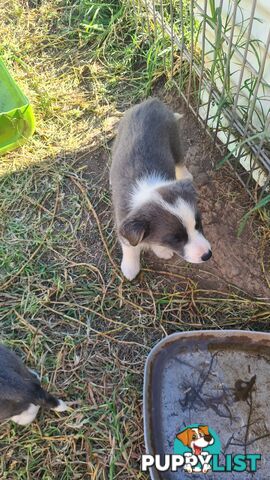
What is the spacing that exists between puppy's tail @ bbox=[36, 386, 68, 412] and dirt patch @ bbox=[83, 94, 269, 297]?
0.99m

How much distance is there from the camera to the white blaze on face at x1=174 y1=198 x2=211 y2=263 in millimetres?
2250

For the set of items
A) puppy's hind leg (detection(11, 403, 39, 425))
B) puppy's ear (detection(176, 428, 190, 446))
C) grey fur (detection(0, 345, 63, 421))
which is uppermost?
puppy's ear (detection(176, 428, 190, 446))

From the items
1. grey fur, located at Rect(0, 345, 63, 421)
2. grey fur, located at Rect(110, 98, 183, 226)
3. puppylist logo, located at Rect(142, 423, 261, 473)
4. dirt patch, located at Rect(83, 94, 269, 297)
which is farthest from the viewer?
dirt patch, located at Rect(83, 94, 269, 297)

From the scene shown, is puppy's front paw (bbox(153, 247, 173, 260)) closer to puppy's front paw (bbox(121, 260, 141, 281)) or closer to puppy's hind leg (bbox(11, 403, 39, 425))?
puppy's front paw (bbox(121, 260, 141, 281))

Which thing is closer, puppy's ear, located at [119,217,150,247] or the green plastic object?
puppy's ear, located at [119,217,150,247]

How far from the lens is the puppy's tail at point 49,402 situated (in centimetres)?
220

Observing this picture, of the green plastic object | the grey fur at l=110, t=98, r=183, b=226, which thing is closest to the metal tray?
the grey fur at l=110, t=98, r=183, b=226

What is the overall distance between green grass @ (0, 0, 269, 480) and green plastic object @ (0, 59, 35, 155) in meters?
0.10

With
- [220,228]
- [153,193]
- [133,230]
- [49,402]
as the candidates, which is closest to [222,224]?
[220,228]

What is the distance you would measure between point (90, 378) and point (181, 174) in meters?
1.40

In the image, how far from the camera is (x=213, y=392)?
2.39m

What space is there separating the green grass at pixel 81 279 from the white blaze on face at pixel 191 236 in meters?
0.50

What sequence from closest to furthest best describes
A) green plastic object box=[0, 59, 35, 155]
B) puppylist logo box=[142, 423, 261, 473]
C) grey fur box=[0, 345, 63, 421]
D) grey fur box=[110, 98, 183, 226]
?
grey fur box=[0, 345, 63, 421] < puppylist logo box=[142, 423, 261, 473] < grey fur box=[110, 98, 183, 226] < green plastic object box=[0, 59, 35, 155]

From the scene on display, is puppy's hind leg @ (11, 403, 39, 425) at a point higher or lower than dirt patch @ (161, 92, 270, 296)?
lower
